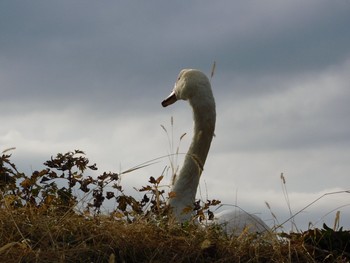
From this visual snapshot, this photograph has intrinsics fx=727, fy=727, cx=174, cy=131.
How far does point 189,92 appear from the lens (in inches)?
328


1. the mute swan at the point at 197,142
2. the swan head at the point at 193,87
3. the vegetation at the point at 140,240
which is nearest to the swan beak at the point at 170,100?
the swan head at the point at 193,87

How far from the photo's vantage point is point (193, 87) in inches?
327

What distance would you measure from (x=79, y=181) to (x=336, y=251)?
2.55 m

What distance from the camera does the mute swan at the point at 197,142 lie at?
25.4 ft

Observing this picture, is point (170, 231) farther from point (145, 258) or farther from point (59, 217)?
point (59, 217)

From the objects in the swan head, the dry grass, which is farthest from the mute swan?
the dry grass

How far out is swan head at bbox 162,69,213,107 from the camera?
820cm

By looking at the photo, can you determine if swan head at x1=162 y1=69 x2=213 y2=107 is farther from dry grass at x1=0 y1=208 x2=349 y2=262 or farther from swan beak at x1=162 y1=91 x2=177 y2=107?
dry grass at x1=0 y1=208 x2=349 y2=262

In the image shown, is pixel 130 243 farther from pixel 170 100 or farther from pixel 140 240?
pixel 170 100

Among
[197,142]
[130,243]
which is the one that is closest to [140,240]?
[130,243]

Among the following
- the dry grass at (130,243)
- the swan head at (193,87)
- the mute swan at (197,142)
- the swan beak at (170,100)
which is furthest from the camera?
the swan beak at (170,100)

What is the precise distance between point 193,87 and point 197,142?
65 cm

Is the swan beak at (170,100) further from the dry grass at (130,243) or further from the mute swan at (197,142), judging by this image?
the dry grass at (130,243)

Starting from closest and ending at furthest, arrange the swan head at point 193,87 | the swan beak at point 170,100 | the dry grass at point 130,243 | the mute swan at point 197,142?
the dry grass at point 130,243 < the mute swan at point 197,142 < the swan head at point 193,87 < the swan beak at point 170,100
